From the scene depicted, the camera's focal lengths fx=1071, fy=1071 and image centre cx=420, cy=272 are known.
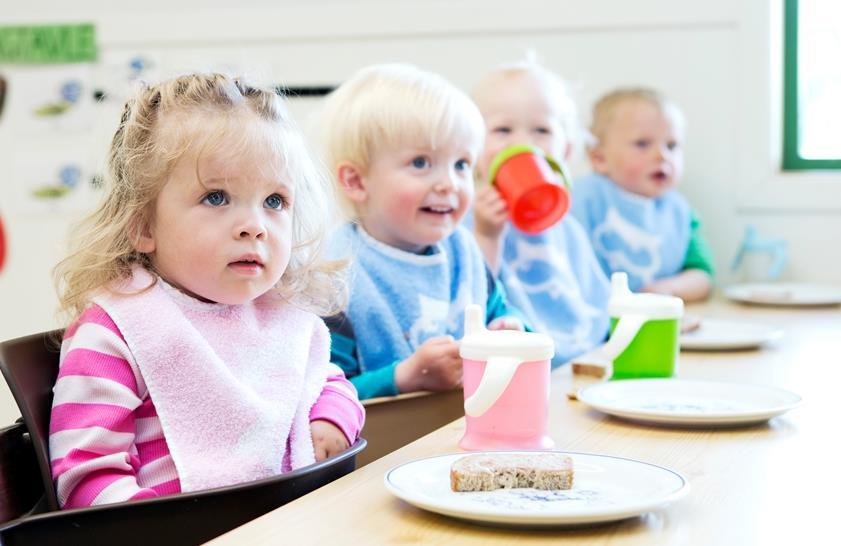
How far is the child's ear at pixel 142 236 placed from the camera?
1.15 meters

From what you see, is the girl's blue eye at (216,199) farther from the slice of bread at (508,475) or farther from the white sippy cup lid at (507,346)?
the slice of bread at (508,475)

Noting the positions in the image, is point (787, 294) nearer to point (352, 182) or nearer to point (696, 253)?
point (696, 253)

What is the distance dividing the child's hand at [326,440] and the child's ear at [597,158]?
1529 millimetres

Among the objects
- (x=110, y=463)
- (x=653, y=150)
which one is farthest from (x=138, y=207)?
(x=653, y=150)

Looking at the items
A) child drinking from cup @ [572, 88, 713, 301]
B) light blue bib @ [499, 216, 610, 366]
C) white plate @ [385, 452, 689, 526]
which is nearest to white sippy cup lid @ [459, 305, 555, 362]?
white plate @ [385, 452, 689, 526]

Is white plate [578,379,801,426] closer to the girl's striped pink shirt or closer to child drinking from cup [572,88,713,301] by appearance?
the girl's striped pink shirt

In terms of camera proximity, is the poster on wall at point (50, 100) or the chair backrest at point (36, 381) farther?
the poster on wall at point (50, 100)

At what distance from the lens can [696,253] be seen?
2541mm

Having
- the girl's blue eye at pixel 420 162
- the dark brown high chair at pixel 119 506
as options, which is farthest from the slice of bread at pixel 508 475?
the girl's blue eye at pixel 420 162

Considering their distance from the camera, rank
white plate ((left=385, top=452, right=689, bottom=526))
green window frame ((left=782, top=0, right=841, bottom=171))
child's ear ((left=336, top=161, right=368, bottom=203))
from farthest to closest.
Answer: green window frame ((left=782, top=0, right=841, bottom=171)) → child's ear ((left=336, top=161, right=368, bottom=203)) → white plate ((left=385, top=452, right=689, bottom=526))

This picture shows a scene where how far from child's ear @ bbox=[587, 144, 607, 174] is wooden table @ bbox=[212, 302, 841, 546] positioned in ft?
4.04

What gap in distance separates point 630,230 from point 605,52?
19.0 inches

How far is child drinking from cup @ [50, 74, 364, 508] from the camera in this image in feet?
3.45

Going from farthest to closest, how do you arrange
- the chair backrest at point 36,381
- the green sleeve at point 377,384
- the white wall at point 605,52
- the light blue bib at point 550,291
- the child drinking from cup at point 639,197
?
the white wall at point 605,52 < the child drinking from cup at point 639,197 < the light blue bib at point 550,291 < the green sleeve at point 377,384 < the chair backrest at point 36,381
